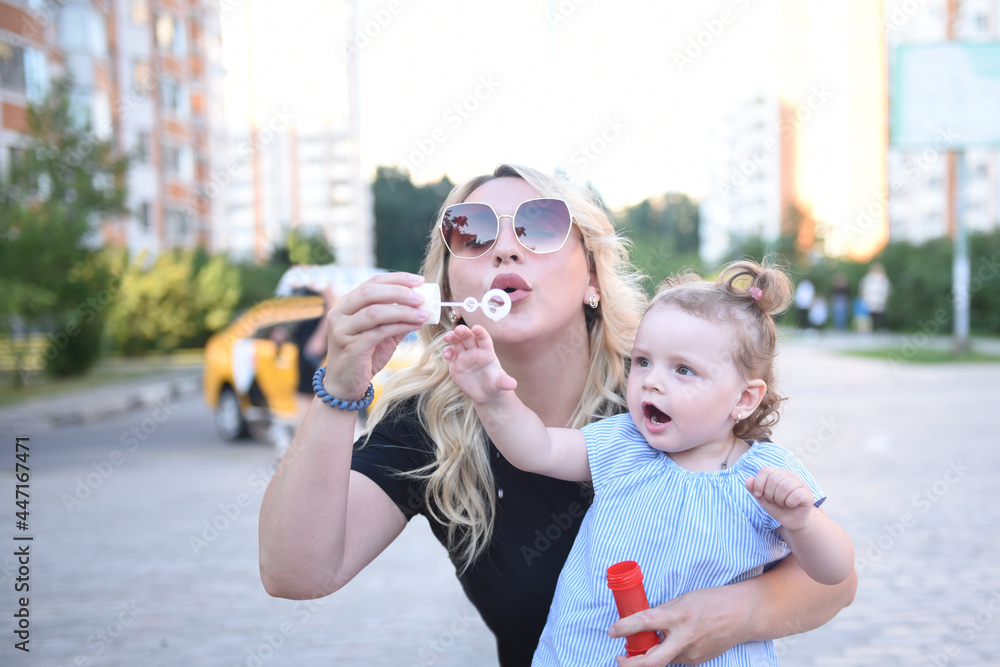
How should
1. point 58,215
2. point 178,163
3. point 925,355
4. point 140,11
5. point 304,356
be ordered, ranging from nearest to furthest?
point 304,356, point 58,215, point 925,355, point 140,11, point 178,163

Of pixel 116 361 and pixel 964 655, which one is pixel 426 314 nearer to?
pixel 964 655

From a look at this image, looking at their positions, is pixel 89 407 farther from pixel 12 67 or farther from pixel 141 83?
pixel 141 83

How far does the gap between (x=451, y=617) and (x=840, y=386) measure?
10414 millimetres

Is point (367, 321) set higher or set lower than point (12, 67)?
lower

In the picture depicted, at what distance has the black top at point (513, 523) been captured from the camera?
2.04 meters

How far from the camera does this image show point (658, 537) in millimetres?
1723

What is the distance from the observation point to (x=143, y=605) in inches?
175

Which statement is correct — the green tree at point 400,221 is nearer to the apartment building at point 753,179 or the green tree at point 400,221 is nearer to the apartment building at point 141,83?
the apartment building at point 141,83

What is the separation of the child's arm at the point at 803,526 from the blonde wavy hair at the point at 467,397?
661 mm

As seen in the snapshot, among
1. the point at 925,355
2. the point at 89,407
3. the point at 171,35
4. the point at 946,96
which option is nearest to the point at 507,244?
the point at 89,407

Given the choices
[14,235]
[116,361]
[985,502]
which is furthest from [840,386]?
[116,361]

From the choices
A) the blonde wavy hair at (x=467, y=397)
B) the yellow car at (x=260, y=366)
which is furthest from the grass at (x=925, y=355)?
the blonde wavy hair at (x=467, y=397)

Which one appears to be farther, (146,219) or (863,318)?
(146,219)

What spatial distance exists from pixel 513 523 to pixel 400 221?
135ft
